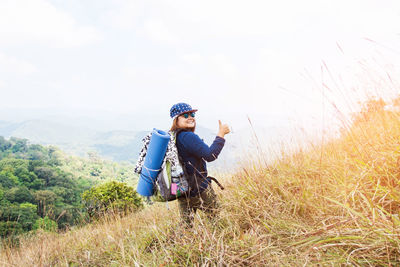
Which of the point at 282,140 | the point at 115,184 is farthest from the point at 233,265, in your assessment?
the point at 115,184

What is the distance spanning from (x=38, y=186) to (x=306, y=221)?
58.3 meters

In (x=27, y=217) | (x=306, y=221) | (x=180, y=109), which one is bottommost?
(x=306, y=221)

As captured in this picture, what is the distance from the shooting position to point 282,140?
170 inches

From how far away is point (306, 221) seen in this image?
8.05 ft

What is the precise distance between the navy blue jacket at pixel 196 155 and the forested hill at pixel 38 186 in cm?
1394

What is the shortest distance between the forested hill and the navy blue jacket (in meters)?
13.9

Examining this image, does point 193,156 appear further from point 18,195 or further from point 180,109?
point 18,195

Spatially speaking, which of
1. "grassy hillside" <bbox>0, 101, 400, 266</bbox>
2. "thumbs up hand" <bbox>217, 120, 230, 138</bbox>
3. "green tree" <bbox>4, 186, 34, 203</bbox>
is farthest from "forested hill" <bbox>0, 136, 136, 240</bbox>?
"thumbs up hand" <bbox>217, 120, 230, 138</bbox>

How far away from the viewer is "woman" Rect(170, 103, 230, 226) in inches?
118

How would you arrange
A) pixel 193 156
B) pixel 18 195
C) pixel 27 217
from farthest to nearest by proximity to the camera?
pixel 18 195 < pixel 27 217 < pixel 193 156

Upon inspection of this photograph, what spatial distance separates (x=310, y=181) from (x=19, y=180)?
5829 cm

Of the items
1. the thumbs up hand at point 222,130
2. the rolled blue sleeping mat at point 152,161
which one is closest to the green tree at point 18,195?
the rolled blue sleeping mat at point 152,161

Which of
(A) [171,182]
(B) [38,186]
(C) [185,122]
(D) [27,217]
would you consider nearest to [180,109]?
(C) [185,122]

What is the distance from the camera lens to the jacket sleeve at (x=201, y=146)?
9.65 feet
